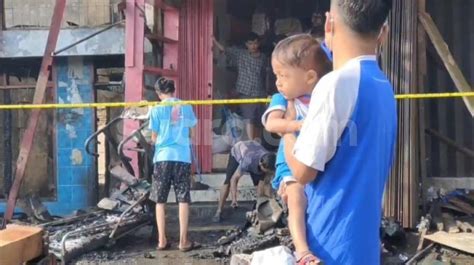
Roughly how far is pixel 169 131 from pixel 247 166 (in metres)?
1.10

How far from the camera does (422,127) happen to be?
6953mm

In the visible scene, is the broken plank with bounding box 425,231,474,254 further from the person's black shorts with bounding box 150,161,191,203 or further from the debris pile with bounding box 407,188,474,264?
the person's black shorts with bounding box 150,161,191,203

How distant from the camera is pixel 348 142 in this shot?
2262mm

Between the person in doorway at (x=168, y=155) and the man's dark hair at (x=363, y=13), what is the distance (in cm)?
470

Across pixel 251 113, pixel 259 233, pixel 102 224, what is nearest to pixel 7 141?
pixel 251 113

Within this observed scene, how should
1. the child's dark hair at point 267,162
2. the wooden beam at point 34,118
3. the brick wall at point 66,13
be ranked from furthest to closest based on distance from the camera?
the brick wall at point 66,13
the wooden beam at point 34,118
the child's dark hair at point 267,162

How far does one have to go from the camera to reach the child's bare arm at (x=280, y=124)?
2.63 metres

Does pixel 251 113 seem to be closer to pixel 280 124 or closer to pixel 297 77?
pixel 280 124

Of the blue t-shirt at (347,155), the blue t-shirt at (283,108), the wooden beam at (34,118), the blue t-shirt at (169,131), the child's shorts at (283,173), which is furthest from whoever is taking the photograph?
the wooden beam at (34,118)

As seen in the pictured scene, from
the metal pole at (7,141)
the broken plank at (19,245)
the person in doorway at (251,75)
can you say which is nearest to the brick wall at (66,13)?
the metal pole at (7,141)

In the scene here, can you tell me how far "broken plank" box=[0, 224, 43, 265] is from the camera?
317cm

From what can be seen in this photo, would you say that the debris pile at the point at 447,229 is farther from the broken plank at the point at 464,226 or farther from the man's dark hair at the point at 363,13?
the man's dark hair at the point at 363,13

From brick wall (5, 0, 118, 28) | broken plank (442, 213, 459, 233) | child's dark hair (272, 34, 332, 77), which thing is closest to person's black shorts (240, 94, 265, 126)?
brick wall (5, 0, 118, 28)

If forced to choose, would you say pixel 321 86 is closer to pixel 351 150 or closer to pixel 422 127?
pixel 351 150
